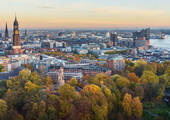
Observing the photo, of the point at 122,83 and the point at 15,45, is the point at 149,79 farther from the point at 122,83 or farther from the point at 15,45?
the point at 15,45

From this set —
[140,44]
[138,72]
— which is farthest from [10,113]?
[140,44]

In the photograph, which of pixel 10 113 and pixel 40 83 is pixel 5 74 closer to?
pixel 40 83

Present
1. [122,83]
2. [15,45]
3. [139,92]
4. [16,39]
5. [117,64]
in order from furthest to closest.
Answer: [15,45] < [16,39] < [117,64] < [122,83] < [139,92]

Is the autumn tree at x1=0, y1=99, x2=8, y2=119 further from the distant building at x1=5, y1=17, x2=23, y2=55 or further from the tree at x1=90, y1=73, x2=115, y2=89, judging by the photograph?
the distant building at x1=5, y1=17, x2=23, y2=55

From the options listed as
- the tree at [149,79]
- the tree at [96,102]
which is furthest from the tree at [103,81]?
the tree at [149,79]

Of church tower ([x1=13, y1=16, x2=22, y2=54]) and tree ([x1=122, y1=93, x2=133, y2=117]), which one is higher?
church tower ([x1=13, y1=16, x2=22, y2=54])

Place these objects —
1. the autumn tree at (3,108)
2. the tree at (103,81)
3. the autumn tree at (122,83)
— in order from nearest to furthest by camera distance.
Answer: the autumn tree at (3,108)
the tree at (103,81)
the autumn tree at (122,83)

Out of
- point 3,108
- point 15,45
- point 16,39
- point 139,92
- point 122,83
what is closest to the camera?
point 3,108

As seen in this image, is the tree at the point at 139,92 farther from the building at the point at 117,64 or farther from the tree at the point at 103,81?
the building at the point at 117,64

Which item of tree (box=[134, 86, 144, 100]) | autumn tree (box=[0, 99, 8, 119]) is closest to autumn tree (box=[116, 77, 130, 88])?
tree (box=[134, 86, 144, 100])

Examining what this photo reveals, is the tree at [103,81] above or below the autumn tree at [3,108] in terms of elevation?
above

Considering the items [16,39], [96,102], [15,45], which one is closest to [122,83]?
[96,102]
